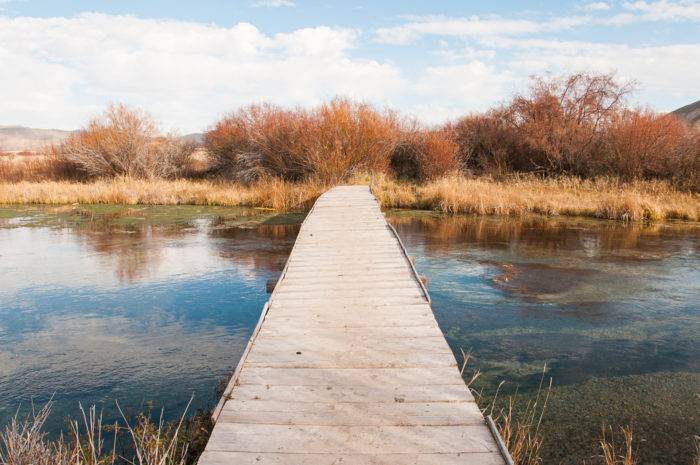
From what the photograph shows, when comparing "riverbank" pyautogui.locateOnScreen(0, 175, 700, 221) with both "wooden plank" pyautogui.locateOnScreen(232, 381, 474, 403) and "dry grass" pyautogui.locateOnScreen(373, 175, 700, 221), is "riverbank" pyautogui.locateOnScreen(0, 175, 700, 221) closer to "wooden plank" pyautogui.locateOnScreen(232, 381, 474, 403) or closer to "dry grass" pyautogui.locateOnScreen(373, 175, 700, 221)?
"dry grass" pyautogui.locateOnScreen(373, 175, 700, 221)

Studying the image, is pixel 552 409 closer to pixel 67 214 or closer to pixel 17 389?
pixel 17 389

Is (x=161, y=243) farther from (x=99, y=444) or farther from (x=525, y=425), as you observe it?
(x=525, y=425)

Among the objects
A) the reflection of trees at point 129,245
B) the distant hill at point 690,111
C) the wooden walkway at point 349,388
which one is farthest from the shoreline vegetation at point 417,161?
the distant hill at point 690,111

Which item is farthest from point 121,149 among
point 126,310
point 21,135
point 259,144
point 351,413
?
point 21,135

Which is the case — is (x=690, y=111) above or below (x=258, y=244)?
above

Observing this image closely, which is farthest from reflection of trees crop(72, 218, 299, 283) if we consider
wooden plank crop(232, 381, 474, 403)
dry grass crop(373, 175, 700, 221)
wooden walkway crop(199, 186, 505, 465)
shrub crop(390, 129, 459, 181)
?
shrub crop(390, 129, 459, 181)

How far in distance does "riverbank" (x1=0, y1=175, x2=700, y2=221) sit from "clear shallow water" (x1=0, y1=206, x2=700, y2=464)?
2.07 m

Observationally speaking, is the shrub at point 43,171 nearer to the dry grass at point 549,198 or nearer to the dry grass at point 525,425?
the dry grass at point 549,198

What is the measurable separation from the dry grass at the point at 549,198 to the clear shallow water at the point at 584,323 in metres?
2.17

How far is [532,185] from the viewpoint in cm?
1742

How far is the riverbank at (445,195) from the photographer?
1448 centimetres

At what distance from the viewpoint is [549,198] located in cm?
1571

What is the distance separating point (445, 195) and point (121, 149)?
14.4 metres

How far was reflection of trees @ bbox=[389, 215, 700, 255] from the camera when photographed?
10.9 m
